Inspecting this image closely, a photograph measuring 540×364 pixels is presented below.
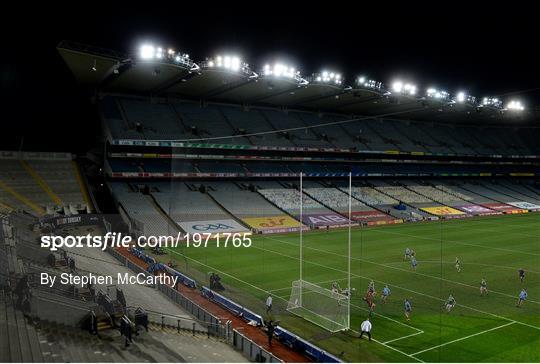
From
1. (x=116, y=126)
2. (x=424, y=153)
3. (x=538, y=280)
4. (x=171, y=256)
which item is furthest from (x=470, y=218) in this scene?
(x=116, y=126)

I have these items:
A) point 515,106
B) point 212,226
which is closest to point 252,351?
point 212,226

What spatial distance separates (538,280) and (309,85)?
95.6ft

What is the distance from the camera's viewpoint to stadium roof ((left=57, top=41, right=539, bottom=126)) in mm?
35844

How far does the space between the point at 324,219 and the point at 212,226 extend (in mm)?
12317

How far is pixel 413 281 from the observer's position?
75.1 ft

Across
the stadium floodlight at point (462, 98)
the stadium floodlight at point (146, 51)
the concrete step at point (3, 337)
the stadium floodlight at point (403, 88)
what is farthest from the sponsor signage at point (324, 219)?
the concrete step at point (3, 337)

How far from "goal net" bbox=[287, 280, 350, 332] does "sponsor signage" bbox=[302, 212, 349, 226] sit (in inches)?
911

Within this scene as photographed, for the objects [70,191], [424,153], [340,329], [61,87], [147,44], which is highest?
[147,44]

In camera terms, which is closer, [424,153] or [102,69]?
[102,69]

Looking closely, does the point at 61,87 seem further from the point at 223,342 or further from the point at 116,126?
the point at 223,342

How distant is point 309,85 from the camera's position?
149 feet

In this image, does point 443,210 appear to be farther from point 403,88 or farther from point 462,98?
point 403,88

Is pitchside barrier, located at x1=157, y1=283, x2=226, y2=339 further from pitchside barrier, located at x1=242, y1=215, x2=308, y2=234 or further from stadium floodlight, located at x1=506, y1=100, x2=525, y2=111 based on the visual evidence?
stadium floodlight, located at x1=506, y1=100, x2=525, y2=111

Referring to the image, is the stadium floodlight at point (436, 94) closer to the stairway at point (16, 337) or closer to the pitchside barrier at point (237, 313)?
the pitchside barrier at point (237, 313)
